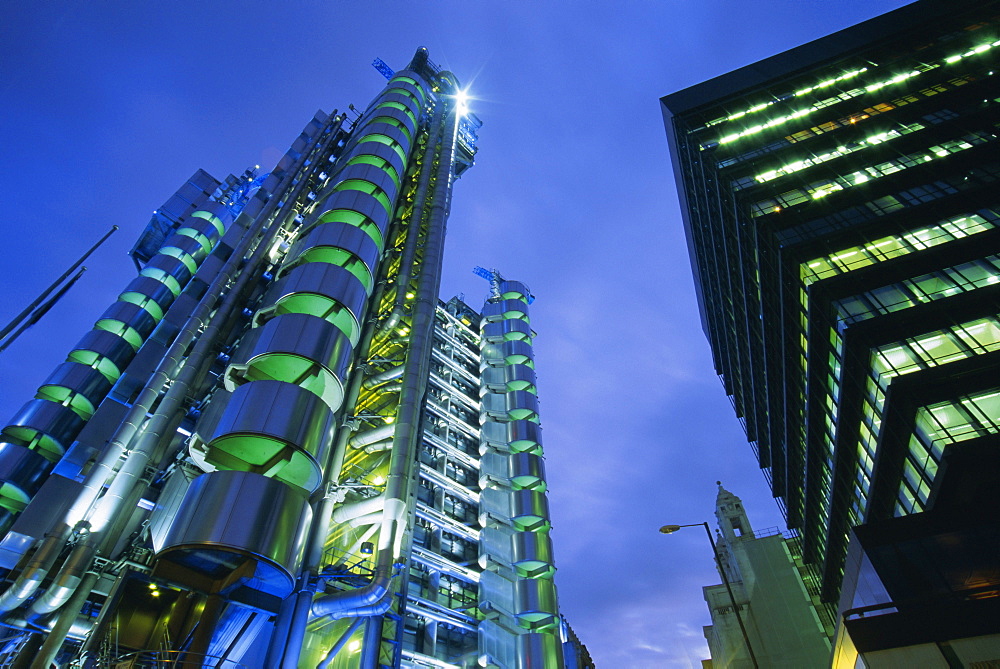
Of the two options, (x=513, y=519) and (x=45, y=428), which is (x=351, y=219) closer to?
(x=45, y=428)

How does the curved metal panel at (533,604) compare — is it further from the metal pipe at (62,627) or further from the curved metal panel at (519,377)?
the metal pipe at (62,627)

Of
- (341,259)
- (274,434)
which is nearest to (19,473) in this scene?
(274,434)

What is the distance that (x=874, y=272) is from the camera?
28.2 metres

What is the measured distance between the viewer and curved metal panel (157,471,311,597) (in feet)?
50.9

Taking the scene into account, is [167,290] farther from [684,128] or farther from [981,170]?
[981,170]

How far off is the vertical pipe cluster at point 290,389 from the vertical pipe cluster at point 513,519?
1603cm

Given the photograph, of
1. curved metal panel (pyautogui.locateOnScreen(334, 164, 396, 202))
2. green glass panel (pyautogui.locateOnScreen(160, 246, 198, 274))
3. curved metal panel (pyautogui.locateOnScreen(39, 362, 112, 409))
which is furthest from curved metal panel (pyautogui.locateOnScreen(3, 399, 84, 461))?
curved metal panel (pyautogui.locateOnScreen(334, 164, 396, 202))

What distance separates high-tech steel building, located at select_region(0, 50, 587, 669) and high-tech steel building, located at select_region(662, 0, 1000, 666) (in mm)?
18055

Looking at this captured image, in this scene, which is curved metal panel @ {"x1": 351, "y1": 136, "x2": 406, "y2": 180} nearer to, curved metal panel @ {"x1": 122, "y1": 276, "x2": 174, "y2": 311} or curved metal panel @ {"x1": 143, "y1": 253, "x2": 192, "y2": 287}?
curved metal panel @ {"x1": 143, "y1": 253, "x2": 192, "y2": 287}

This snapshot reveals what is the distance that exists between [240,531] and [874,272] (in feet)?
105

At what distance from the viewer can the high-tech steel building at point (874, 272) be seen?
70.6 feet

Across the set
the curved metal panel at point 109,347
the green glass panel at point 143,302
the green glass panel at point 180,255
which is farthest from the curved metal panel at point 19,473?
the green glass panel at point 180,255

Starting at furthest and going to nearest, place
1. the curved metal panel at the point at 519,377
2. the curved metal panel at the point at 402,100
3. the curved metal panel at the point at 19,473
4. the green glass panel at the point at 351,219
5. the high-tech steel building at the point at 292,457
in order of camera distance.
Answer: the curved metal panel at the point at 519,377 → the curved metal panel at the point at 402,100 → the green glass panel at the point at 351,219 → the curved metal panel at the point at 19,473 → the high-tech steel building at the point at 292,457

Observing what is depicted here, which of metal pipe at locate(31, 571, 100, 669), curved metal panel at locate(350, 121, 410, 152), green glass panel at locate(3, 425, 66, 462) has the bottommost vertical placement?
metal pipe at locate(31, 571, 100, 669)
